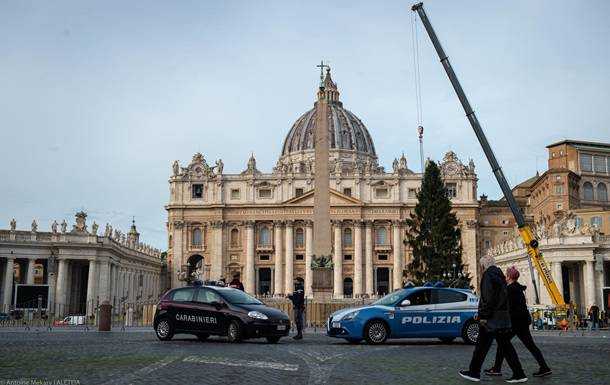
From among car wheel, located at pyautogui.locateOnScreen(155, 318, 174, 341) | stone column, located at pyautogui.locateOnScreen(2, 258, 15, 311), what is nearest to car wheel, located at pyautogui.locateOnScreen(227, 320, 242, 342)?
car wheel, located at pyautogui.locateOnScreen(155, 318, 174, 341)

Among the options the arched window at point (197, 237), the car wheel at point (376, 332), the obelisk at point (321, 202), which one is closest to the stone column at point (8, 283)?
the obelisk at point (321, 202)

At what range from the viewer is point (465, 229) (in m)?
88.1

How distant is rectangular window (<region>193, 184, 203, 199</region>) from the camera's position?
91562 millimetres

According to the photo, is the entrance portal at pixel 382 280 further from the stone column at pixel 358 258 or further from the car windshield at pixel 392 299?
the car windshield at pixel 392 299

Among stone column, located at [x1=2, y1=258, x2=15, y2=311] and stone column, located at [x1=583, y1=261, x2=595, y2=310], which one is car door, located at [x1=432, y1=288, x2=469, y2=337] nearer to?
stone column, located at [x1=583, y1=261, x2=595, y2=310]

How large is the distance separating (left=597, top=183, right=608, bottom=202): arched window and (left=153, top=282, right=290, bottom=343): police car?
65.6 m

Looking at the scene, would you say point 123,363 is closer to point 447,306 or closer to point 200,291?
point 200,291

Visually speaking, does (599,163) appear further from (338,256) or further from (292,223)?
(292,223)

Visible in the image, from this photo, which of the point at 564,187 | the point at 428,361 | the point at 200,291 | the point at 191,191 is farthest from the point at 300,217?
the point at 428,361

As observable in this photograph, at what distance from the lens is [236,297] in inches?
758

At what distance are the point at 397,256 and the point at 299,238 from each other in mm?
12295

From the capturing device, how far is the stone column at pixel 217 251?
88875mm

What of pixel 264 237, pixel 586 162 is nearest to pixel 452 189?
pixel 586 162

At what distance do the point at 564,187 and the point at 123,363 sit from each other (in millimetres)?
66918
